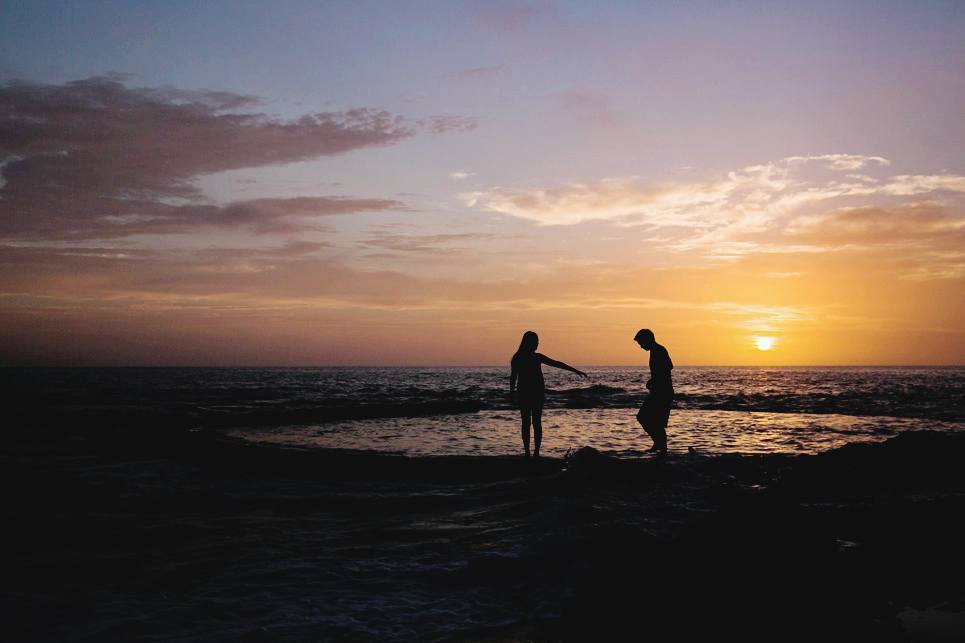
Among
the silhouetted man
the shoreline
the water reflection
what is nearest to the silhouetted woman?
the shoreline

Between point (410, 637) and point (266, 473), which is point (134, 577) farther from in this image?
point (266, 473)

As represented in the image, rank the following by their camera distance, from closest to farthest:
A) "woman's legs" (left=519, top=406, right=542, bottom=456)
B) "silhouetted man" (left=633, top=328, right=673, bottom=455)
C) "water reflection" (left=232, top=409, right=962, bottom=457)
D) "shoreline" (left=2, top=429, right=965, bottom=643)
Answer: "shoreline" (left=2, top=429, right=965, bottom=643) < "woman's legs" (left=519, top=406, right=542, bottom=456) < "silhouetted man" (left=633, top=328, right=673, bottom=455) < "water reflection" (left=232, top=409, right=962, bottom=457)

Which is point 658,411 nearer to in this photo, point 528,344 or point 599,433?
point 528,344

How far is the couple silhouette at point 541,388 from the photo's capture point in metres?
10.9

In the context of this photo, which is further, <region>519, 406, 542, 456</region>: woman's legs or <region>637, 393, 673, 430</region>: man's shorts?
<region>637, 393, 673, 430</region>: man's shorts

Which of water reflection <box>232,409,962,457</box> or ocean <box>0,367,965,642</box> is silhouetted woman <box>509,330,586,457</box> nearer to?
ocean <box>0,367,965,642</box>

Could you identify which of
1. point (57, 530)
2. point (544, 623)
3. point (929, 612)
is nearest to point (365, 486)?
point (57, 530)

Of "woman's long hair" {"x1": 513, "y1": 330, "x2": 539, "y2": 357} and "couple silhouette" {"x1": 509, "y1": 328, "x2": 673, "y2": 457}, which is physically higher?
"woman's long hair" {"x1": 513, "y1": 330, "x2": 539, "y2": 357}

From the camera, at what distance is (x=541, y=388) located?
1112 centimetres

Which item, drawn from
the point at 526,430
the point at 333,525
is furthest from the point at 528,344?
the point at 333,525

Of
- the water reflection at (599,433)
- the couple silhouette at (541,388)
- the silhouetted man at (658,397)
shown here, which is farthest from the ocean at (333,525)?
the couple silhouette at (541,388)

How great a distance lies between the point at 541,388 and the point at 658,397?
2.43m

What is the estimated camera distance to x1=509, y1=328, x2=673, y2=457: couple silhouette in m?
10.9

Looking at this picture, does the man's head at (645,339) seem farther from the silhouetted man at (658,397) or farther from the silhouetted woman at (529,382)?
the silhouetted woman at (529,382)
